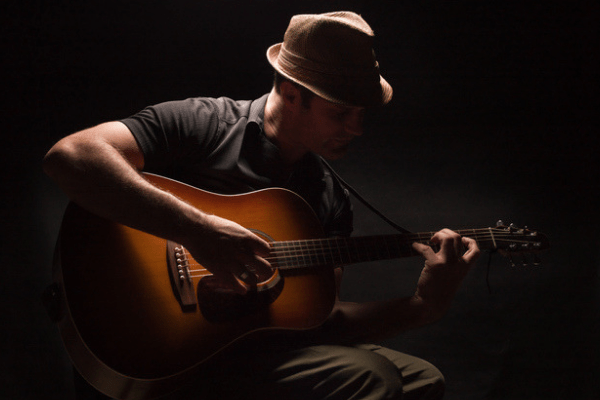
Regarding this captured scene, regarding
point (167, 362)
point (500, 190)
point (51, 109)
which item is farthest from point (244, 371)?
point (500, 190)

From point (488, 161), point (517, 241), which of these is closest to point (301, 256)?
point (517, 241)

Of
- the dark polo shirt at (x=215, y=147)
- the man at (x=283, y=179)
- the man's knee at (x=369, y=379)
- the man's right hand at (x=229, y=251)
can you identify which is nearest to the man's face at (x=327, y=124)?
the man at (x=283, y=179)

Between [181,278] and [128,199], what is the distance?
0.22 m

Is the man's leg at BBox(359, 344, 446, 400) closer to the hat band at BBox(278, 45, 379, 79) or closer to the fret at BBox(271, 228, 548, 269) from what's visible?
the fret at BBox(271, 228, 548, 269)

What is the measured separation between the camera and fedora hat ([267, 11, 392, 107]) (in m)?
1.33

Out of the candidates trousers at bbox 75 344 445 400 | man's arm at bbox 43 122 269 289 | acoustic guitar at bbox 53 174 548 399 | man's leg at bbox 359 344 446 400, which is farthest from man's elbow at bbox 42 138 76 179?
man's leg at bbox 359 344 446 400

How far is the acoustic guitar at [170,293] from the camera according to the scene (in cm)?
101

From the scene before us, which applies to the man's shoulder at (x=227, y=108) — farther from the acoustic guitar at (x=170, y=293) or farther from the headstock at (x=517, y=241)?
the headstock at (x=517, y=241)

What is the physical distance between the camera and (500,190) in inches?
84.4

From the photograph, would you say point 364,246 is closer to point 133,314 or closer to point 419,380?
point 419,380

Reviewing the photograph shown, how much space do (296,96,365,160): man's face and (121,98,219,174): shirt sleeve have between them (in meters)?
0.26

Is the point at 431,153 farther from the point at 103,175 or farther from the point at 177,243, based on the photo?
the point at 103,175

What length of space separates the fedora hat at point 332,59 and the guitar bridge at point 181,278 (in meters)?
0.57

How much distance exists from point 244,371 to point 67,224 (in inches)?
21.6
